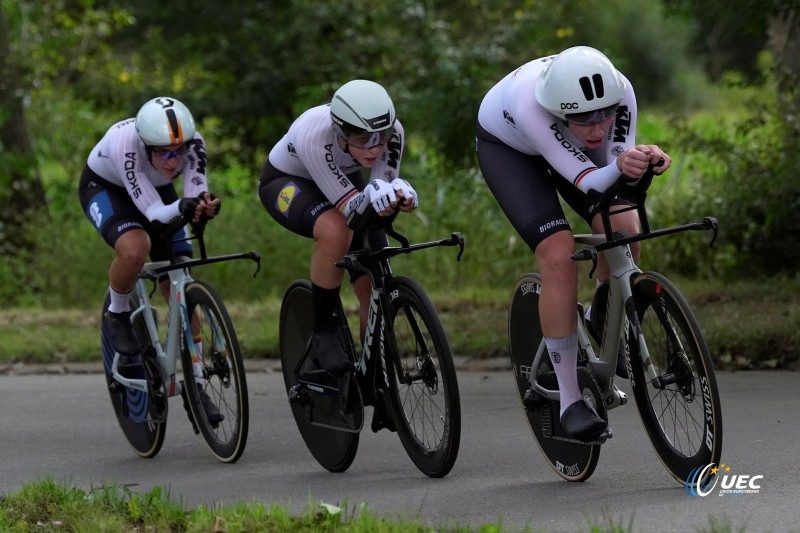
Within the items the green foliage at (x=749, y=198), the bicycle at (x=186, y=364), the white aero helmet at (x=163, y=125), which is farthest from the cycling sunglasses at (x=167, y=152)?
the green foliage at (x=749, y=198)

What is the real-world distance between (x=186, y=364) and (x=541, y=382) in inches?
88.7

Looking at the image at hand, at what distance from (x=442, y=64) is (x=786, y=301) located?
22.8ft

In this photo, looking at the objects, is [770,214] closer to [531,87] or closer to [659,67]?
[531,87]

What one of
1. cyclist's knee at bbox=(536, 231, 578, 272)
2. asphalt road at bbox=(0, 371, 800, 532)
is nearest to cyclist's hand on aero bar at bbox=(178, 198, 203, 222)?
asphalt road at bbox=(0, 371, 800, 532)

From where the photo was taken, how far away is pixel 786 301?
1052 centimetres

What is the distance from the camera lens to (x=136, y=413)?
320 inches

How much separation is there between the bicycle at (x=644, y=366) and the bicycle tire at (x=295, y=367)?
3.93 feet

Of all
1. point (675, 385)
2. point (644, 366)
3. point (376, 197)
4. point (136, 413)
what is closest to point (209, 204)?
point (376, 197)

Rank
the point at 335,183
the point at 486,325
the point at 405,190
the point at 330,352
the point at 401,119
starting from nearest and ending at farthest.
Answer: the point at 405,190 < the point at 335,183 < the point at 330,352 < the point at 486,325 < the point at 401,119

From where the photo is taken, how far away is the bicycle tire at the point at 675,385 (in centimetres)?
542

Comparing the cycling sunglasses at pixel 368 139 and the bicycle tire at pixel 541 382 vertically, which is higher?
the cycling sunglasses at pixel 368 139

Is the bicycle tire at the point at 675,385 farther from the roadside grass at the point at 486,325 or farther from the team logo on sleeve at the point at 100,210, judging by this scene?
the roadside grass at the point at 486,325

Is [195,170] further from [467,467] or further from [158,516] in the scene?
[158,516]

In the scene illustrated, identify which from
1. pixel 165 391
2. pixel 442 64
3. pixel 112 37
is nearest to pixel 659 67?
pixel 112 37
